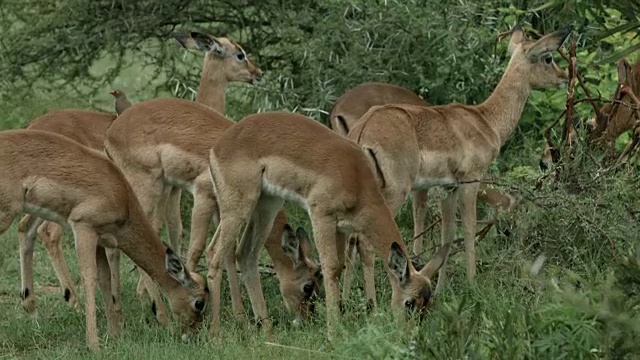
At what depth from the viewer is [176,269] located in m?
A: 7.52

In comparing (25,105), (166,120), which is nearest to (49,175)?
(166,120)

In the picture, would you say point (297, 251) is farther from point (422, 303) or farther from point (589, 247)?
point (589, 247)

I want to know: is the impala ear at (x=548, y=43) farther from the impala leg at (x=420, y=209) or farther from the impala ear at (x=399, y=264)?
the impala ear at (x=399, y=264)

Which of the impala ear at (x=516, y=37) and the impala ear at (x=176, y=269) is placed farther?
the impala ear at (x=516, y=37)

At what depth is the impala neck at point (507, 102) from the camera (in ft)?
28.8

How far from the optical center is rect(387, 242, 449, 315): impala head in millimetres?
7223

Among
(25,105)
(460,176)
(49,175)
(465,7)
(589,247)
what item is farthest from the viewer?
(25,105)

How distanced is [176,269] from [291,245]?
2.72 feet

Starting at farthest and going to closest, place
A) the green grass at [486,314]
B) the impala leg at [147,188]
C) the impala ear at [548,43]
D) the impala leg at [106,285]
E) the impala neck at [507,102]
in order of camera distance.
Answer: the impala neck at [507,102] → the impala ear at [548,43] → the impala leg at [147,188] → the impala leg at [106,285] → the green grass at [486,314]

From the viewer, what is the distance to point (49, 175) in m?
7.19

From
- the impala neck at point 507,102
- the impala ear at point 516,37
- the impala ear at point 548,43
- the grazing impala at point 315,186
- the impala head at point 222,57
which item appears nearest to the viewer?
the grazing impala at point 315,186

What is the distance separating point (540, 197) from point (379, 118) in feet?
3.52

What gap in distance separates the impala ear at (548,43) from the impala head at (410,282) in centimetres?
204

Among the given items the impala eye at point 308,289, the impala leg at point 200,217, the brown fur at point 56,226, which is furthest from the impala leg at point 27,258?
the impala eye at point 308,289
